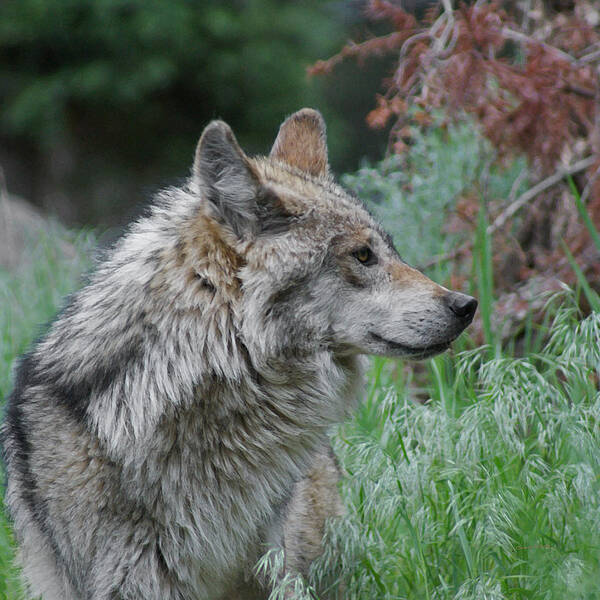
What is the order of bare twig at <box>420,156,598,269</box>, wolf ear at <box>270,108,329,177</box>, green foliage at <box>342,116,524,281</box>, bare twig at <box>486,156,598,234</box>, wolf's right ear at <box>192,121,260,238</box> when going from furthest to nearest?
green foliage at <box>342,116,524,281</box> → bare twig at <box>486,156,598,234</box> → bare twig at <box>420,156,598,269</box> → wolf ear at <box>270,108,329,177</box> → wolf's right ear at <box>192,121,260,238</box>

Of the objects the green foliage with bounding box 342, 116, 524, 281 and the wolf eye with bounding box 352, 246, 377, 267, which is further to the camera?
the green foliage with bounding box 342, 116, 524, 281

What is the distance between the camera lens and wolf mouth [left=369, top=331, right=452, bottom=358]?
307cm

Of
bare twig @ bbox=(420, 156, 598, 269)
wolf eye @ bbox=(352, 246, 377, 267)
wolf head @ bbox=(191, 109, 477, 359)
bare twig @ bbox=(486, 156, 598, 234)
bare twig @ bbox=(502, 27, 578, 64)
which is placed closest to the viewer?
wolf head @ bbox=(191, 109, 477, 359)

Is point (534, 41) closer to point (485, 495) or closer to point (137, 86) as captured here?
point (485, 495)

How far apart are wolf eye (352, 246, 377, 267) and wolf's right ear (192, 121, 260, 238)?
381 millimetres

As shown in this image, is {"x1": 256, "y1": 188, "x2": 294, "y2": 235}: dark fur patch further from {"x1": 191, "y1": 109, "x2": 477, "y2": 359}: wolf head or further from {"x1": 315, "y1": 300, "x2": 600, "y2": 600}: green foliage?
{"x1": 315, "y1": 300, "x2": 600, "y2": 600}: green foliage

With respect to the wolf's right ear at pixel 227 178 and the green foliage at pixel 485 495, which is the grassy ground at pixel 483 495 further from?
the wolf's right ear at pixel 227 178

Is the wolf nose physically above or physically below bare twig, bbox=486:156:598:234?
above

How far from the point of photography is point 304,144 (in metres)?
3.63

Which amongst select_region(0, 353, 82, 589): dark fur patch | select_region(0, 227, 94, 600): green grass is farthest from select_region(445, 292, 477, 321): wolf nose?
select_region(0, 227, 94, 600): green grass

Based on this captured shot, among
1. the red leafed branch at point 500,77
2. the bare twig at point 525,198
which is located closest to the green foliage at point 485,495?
the red leafed branch at point 500,77

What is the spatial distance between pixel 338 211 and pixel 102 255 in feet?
3.09

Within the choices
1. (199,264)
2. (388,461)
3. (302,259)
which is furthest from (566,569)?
(199,264)

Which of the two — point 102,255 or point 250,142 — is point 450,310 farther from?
point 250,142
